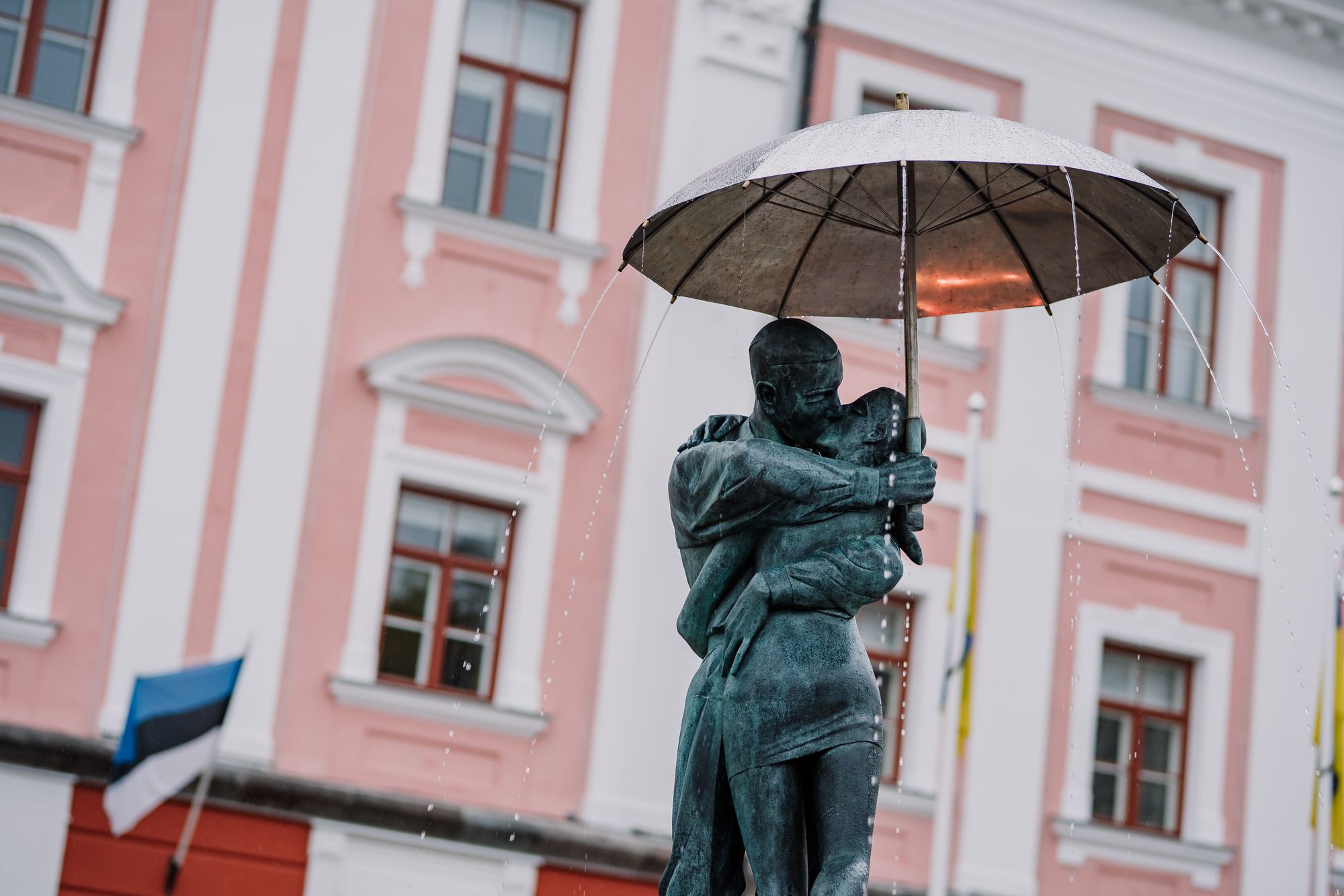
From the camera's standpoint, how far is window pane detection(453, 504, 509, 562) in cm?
1373

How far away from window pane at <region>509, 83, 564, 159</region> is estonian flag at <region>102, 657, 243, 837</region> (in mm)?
4578

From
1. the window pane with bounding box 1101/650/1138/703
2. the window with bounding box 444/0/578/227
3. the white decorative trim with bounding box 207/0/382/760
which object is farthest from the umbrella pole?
the window pane with bounding box 1101/650/1138/703

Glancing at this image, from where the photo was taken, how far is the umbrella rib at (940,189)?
16.6 ft

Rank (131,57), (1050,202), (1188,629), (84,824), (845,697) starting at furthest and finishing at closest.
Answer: (1188,629), (131,57), (84,824), (1050,202), (845,697)

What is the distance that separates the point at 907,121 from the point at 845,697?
136 cm

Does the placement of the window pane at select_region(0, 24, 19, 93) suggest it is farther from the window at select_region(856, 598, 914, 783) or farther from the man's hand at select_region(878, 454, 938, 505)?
the man's hand at select_region(878, 454, 938, 505)

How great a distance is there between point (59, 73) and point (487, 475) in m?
3.96

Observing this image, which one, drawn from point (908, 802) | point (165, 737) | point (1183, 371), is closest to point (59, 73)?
point (165, 737)

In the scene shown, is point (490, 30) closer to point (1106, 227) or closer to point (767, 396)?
point (1106, 227)

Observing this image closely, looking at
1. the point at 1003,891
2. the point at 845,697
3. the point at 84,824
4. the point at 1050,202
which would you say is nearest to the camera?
the point at 845,697

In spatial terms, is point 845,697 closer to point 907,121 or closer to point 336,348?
point 907,121

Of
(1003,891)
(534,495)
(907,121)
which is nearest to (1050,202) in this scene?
(907,121)

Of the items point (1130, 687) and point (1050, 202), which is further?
point (1130, 687)

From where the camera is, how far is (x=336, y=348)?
44.3 ft
